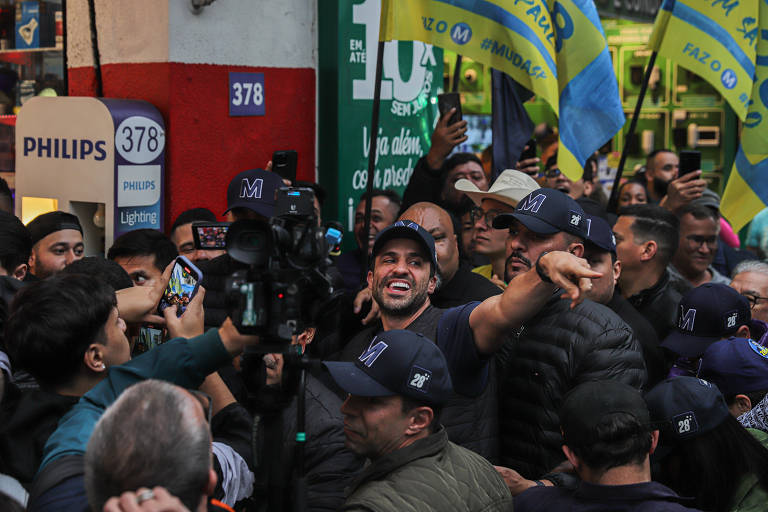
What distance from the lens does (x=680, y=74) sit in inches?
483

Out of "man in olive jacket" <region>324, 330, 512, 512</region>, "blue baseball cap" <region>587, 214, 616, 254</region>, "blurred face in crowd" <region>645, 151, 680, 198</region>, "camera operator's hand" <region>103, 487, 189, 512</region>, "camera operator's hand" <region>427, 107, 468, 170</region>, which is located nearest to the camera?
"camera operator's hand" <region>103, 487, 189, 512</region>

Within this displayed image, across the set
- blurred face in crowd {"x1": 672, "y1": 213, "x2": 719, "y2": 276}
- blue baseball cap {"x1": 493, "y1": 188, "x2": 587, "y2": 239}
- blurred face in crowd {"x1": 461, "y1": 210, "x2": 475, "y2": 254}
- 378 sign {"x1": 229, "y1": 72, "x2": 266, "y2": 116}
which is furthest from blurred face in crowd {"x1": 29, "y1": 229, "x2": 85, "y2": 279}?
blurred face in crowd {"x1": 672, "y1": 213, "x2": 719, "y2": 276}

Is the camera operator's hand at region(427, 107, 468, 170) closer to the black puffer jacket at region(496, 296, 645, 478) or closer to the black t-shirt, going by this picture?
the black t-shirt

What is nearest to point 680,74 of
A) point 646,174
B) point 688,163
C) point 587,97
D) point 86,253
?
point 646,174

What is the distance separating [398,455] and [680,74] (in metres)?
10.7

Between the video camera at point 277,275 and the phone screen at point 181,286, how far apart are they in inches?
24.9

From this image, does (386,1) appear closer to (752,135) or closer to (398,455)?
(752,135)

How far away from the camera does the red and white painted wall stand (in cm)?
604

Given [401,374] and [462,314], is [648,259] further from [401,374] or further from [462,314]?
[401,374]

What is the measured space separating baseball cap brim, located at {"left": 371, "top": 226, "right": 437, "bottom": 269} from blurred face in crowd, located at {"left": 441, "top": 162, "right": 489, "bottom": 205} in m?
2.44

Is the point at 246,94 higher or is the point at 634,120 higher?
the point at 246,94

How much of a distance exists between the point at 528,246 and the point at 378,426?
1.30m

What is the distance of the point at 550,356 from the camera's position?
361 centimetres

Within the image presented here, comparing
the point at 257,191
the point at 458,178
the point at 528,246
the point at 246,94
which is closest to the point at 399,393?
the point at 528,246
